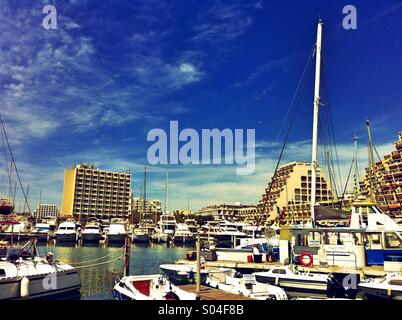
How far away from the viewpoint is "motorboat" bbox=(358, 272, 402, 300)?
20.7m

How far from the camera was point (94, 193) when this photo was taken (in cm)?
15938

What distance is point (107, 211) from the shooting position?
16175 centimetres

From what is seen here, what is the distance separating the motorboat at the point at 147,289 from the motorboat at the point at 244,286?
4436mm

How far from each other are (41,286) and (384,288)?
21.4 m


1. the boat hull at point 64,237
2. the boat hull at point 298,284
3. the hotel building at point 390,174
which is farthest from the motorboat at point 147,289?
the hotel building at point 390,174

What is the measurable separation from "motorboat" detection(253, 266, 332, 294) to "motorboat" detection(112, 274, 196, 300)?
935 cm

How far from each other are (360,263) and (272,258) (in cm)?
916

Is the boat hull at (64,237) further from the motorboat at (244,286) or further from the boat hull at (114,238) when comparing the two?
the motorboat at (244,286)

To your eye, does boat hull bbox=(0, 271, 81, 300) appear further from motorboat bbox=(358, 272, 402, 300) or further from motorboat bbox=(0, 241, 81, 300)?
motorboat bbox=(358, 272, 402, 300)

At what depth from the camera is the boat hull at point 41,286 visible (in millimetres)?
21122

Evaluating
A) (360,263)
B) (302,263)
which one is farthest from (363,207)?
(302,263)

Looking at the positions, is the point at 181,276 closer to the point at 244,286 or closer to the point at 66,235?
the point at 244,286
